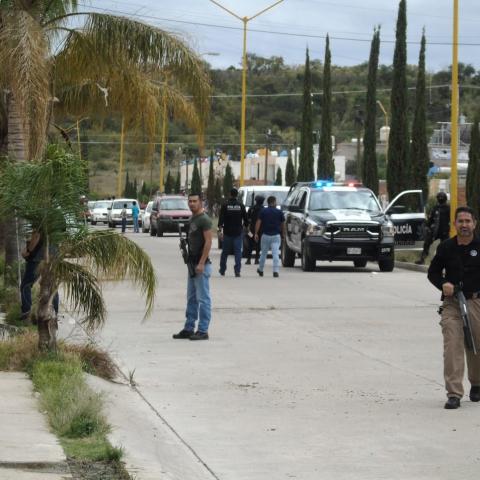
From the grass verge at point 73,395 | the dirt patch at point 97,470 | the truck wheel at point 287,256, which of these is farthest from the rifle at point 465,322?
the truck wheel at point 287,256

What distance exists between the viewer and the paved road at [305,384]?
29.0ft

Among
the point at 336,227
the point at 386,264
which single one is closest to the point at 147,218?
the point at 386,264

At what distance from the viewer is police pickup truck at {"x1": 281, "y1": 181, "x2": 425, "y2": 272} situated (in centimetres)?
2838

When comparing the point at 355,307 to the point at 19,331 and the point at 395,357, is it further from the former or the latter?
the point at 19,331

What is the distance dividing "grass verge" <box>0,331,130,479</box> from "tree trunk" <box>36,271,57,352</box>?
0.11m

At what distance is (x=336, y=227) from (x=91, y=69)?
377 inches

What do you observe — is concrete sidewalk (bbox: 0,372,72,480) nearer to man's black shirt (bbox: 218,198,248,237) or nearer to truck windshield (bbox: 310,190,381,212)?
man's black shirt (bbox: 218,198,248,237)

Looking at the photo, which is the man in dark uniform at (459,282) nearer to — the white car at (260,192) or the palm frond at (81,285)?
the palm frond at (81,285)

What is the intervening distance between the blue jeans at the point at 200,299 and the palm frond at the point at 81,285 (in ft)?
11.1

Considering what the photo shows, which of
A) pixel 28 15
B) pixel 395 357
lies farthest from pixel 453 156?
pixel 395 357

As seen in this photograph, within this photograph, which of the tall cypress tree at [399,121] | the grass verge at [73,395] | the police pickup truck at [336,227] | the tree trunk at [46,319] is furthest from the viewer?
the tall cypress tree at [399,121]

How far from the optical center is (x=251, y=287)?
24.2 metres

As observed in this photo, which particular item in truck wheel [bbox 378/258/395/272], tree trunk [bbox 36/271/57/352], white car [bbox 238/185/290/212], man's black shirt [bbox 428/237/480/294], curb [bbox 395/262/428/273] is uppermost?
man's black shirt [bbox 428/237/480/294]

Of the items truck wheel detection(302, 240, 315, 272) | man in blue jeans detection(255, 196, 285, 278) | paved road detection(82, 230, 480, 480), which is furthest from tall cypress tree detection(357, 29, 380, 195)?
paved road detection(82, 230, 480, 480)
